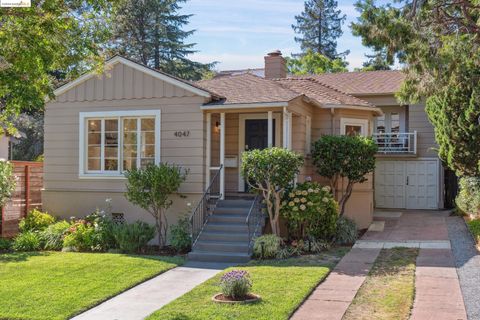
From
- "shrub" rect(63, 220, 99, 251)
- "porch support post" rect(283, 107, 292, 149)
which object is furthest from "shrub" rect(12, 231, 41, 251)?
"porch support post" rect(283, 107, 292, 149)

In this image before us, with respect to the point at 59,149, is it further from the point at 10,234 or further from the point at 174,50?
the point at 174,50

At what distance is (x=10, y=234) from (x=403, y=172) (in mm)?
13841

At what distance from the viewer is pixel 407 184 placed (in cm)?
2022

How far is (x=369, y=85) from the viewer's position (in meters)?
21.8

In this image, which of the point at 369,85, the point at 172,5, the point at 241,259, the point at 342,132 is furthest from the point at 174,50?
the point at 241,259

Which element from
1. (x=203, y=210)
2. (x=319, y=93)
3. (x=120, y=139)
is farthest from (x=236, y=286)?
(x=319, y=93)

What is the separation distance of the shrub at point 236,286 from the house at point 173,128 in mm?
5392

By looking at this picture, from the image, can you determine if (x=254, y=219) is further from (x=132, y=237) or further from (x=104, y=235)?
(x=104, y=235)

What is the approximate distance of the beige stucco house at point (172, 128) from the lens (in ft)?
43.1

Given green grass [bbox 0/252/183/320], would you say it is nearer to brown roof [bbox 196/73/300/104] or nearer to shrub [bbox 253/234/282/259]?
shrub [bbox 253/234/282/259]

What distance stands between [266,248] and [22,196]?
7.45 metres

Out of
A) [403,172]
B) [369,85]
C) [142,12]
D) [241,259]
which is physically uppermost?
[142,12]

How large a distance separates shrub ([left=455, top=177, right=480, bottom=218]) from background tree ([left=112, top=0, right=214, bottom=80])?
2574 cm

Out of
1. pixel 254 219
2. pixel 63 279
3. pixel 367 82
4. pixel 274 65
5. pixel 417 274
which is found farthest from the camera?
pixel 367 82
